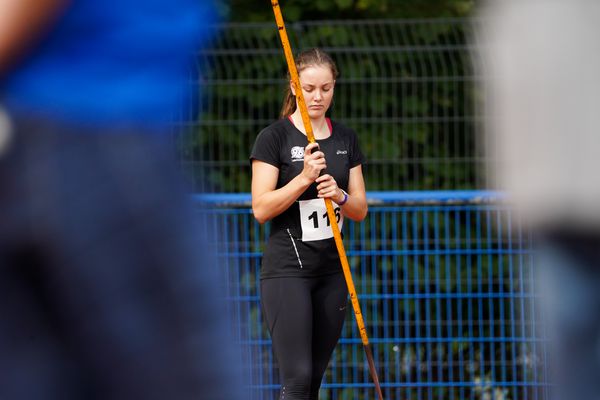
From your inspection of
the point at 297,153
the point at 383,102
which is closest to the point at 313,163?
the point at 297,153

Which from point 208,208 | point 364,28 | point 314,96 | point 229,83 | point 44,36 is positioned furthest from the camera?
point 364,28

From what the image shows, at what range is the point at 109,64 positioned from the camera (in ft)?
3.28

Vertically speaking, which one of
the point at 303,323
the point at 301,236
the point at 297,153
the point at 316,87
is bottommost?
the point at 303,323

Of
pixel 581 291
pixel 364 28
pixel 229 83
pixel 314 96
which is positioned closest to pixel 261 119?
pixel 229 83

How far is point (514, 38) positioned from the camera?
3.48 feet

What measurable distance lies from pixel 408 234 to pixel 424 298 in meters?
0.35

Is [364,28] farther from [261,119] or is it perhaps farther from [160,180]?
[160,180]

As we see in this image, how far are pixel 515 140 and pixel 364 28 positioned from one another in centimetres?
606

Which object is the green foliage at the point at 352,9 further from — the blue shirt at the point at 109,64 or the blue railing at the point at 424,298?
the blue shirt at the point at 109,64

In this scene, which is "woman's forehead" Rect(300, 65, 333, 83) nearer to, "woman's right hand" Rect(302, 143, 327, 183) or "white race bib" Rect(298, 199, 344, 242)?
"woman's right hand" Rect(302, 143, 327, 183)

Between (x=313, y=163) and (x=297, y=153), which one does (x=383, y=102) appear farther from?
(x=313, y=163)

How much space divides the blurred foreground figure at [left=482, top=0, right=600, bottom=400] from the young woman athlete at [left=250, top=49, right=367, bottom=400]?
2878 mm

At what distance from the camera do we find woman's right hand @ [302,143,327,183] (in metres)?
3.85

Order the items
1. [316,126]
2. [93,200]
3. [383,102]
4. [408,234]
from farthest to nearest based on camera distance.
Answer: [383,102] → [408,234] → [316,126] → [93,200]
